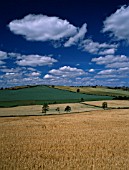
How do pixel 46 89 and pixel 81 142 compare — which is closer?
pixel 81 142

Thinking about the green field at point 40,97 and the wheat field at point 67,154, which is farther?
the green field at point 40,97

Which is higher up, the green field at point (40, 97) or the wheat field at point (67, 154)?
the green field at point (40, 97)

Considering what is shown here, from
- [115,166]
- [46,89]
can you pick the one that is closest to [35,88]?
[46,89]

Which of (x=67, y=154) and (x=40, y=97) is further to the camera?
(x=40, y=97)

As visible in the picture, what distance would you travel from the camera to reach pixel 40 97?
107375mm

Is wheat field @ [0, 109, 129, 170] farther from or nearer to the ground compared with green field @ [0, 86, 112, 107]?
nearer to the ground

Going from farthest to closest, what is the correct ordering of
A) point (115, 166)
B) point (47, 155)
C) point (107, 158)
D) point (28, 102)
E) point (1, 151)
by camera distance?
1. point (28, 102)
2. point (1, 151)
3. point (47, 155)
4. point (107, 158)
5. point (115, 166)

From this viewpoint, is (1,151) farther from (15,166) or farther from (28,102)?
(28,102)

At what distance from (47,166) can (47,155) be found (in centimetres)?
282

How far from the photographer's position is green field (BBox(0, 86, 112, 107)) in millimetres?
94562

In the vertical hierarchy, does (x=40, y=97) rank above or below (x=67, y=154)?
above

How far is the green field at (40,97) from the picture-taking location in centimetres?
9456

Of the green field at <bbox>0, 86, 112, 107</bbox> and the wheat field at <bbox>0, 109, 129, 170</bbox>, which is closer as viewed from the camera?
the wheat field at <bbox>0, 109, 129, 170</bbox>

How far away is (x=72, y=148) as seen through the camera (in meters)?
18.4
